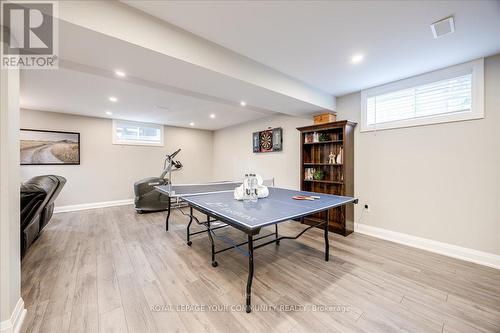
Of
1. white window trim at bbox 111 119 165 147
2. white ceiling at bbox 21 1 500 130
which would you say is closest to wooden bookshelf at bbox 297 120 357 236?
white ceiling at bbox 21 1 500 130

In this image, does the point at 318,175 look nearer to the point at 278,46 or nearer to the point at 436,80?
the point at 436,80

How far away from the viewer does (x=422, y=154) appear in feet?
9.24

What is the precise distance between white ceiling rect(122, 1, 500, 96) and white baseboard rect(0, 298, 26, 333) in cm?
253

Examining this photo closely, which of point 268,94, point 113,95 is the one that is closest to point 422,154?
point 268,94

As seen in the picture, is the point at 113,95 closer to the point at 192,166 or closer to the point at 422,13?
the point at 192,166

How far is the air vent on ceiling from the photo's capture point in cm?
172

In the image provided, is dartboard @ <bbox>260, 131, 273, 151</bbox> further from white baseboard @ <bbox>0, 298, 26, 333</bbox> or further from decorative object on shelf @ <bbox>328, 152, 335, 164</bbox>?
white baseboard @ <bbox>0, 298, 26, 333</bbox>

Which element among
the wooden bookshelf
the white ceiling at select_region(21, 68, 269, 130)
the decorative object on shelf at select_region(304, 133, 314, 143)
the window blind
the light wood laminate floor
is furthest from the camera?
the decorative object on shelf at select_region(304, 133, 314, 143)

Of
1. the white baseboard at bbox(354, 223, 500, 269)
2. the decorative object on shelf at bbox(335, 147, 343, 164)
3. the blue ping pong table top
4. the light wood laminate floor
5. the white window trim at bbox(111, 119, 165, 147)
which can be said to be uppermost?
the white window trim at bbox(111, 119, 165, 147)

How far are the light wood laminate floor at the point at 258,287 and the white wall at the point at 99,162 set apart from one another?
229cm

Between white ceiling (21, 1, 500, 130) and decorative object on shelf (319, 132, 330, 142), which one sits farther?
decorative object on shelf (319, 132, 330, 142)

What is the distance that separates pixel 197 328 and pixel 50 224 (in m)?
→ 4.29

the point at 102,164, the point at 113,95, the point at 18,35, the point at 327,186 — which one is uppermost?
the point at 113,95

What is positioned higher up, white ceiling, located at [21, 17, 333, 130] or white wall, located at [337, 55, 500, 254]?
white ceiling, located at [21, 17, 333, 130]
